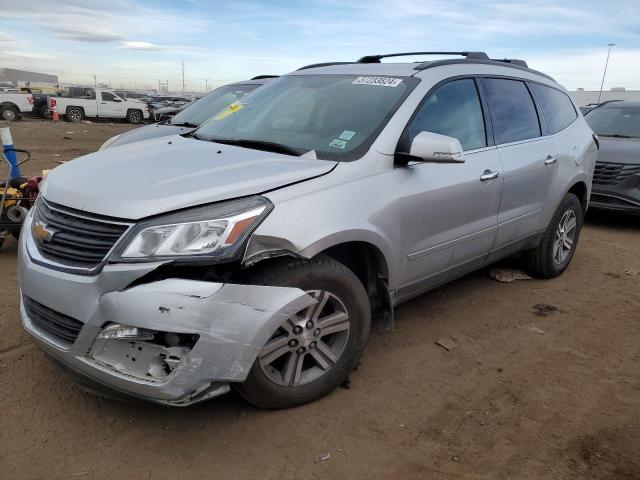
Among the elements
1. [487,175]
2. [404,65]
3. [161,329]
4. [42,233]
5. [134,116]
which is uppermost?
[404,65]

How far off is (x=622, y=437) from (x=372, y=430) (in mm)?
1245

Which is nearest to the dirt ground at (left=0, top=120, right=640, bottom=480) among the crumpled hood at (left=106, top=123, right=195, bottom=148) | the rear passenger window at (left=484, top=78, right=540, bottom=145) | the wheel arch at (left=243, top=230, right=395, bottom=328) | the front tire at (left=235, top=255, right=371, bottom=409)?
the front tire at (left=235, top=255, right=371, bottom=409)

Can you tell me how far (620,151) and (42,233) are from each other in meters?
7.10

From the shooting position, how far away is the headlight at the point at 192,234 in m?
2.30

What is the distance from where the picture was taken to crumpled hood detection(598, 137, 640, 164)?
7.02m

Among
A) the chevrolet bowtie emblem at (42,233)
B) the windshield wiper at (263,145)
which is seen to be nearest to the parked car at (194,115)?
the windshield wiper at (263,145)

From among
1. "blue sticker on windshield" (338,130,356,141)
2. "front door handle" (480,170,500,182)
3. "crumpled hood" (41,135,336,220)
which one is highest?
"blue sticker on windshield" (338,130,356,141)

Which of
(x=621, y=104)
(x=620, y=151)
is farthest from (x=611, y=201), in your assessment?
(x=621, y=104)

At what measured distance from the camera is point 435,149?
2.92 meters

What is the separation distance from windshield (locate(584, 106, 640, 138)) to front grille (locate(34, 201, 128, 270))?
25.2ft

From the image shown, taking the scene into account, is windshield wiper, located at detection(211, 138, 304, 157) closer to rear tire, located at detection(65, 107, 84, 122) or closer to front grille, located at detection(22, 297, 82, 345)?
front grille, located at detection(22, 297, 82, 345)

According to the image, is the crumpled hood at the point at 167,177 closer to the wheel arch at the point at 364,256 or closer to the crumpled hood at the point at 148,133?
the wheel arch at the point at 364,256

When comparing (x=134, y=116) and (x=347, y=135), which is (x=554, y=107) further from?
(x=134, y=116)

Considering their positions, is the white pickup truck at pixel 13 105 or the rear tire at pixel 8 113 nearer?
the white pickup truck at pixel 13 105
